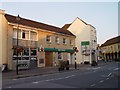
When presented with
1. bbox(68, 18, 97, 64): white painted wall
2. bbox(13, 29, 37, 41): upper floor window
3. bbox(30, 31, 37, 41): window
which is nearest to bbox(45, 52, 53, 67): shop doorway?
bbox(30, 31, 37, 41): window

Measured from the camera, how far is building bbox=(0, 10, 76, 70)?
3576 centimetres

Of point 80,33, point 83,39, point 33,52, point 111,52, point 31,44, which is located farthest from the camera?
point 111,52

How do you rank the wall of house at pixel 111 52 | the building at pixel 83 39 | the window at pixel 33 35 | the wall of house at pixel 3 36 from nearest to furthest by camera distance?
the wall of house at pixel 3 36
the window at pixel 33 35
the building at pixel 83 39
the wall of house at pixel 111 52

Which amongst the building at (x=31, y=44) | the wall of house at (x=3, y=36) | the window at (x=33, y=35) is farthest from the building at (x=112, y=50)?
the wall of house at (x=3, y=36)

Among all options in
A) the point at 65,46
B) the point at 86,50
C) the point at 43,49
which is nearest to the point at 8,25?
the point at 43,49

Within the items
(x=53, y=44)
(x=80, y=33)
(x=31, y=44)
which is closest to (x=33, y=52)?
(x=31, y=44)

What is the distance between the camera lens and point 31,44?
4119cm

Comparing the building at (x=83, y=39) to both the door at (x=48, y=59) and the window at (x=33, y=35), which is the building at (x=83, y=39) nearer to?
the door at (x=48, y=59)

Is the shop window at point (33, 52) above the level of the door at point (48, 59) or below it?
above

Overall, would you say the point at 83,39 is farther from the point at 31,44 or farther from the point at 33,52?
the point at 31,44

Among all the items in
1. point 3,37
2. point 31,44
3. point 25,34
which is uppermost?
point 25,34

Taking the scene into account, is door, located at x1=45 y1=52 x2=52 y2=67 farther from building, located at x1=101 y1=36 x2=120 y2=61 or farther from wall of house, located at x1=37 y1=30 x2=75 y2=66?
building, located at x1=101 y1=36 x2=120 y2=61

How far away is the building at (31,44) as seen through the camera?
35759 mm

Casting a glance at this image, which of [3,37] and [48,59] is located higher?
[3,37]
